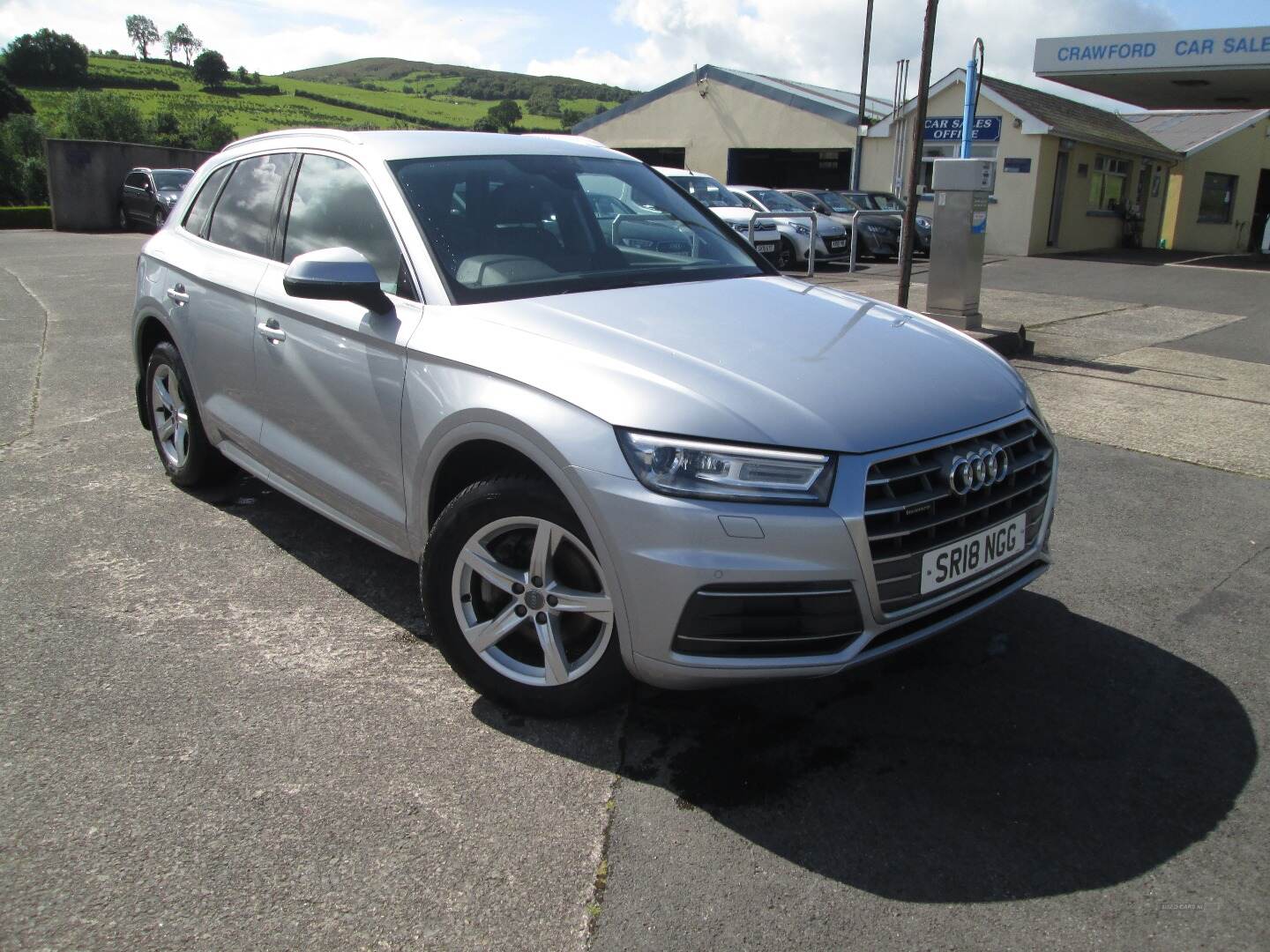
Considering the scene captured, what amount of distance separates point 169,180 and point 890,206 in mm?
17370

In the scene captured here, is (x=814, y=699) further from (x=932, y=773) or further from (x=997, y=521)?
(x=997, y=521)

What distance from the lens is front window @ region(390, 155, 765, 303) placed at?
137 inches

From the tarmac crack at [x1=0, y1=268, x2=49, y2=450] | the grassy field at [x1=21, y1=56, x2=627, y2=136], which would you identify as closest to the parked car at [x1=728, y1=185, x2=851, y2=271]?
the tarmac crack at [x1=0, y1=268, x2=49, y2=450]

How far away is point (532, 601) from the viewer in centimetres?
303

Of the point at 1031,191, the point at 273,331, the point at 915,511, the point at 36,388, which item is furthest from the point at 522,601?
the point at 1031,191

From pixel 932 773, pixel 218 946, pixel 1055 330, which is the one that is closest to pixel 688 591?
pixel 932 773

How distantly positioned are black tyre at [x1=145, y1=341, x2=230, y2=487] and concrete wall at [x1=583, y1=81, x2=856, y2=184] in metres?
29.2

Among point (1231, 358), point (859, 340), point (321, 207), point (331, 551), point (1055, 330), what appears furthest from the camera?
point (1055, 330)

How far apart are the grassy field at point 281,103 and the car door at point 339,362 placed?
5587 centimetres

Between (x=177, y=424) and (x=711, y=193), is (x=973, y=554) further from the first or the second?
(x=711, y=193)

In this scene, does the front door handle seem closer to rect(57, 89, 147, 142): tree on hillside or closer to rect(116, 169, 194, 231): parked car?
rect(116, 169, 194, 231): parked car

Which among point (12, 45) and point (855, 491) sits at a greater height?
point (12, 45)

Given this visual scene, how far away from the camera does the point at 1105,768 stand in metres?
2.93

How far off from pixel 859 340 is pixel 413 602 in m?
1.96
